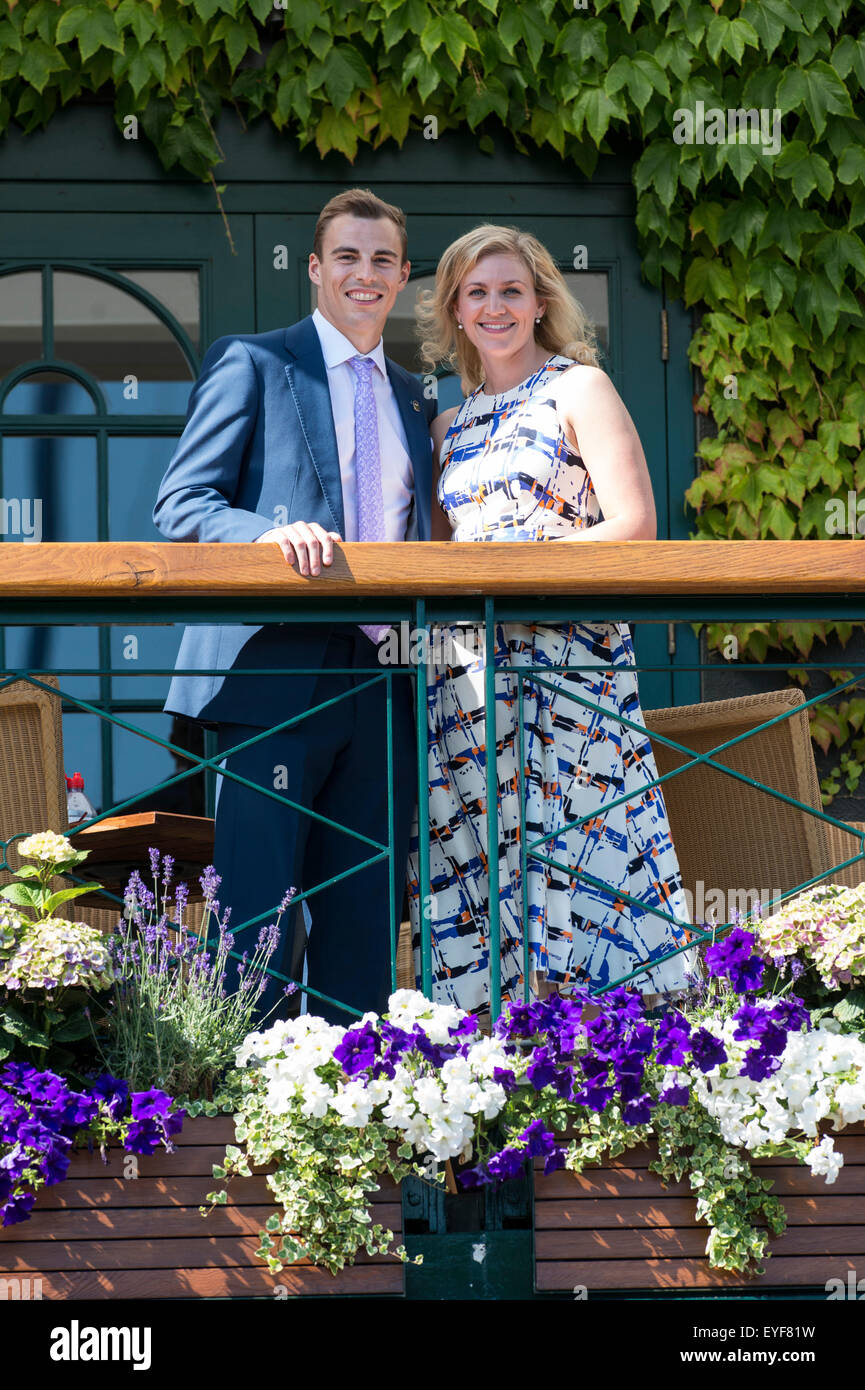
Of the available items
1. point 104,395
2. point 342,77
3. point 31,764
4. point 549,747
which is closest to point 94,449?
point 104,395

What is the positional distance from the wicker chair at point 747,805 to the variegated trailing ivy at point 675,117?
103 cm

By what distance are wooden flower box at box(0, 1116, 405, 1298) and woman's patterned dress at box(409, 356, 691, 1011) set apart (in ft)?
2.04

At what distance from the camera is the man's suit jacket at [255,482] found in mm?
3193

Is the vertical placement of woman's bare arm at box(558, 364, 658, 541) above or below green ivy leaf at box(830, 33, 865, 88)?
below

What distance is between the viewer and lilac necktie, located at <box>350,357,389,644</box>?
341cm

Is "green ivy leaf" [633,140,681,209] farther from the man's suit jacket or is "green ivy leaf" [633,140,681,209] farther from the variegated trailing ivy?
the man's suit jacket

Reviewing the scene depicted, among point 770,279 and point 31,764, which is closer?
point 31,764

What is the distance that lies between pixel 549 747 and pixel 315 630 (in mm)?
504

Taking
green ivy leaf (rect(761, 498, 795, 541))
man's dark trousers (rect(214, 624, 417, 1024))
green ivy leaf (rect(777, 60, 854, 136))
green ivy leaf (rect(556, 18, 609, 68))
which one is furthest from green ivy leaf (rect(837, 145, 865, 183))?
man's dark trousers (rect(214, 624, 417, 1024))

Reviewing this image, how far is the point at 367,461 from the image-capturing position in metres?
3.44

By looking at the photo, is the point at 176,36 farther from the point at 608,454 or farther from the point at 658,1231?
the point at 658,1231

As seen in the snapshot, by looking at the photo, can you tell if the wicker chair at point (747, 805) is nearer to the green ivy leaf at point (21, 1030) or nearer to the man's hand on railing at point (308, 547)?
the man's hand on railing at point (308, 547)

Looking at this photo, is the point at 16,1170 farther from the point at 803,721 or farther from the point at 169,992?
the point at 803,721

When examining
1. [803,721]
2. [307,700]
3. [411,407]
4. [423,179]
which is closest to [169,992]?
[307,700]
